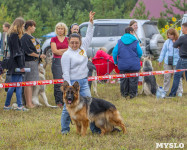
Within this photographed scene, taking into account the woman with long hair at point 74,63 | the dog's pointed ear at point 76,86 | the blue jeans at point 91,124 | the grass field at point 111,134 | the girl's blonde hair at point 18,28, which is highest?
the girl's blonde hair at point 18,28

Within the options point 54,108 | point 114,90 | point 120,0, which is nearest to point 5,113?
point 54,108

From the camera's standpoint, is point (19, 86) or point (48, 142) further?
point (19, 86)

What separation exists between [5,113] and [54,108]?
3.76 feet

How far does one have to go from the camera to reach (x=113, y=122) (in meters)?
5.55

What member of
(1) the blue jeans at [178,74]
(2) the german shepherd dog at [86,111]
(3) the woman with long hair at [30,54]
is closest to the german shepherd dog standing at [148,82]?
(1) the blue jeans at [178,74]

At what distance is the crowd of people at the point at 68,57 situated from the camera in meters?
5.37

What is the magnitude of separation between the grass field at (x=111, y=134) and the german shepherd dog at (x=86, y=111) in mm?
172

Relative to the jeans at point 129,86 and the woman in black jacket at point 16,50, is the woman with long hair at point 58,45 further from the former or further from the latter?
the jeans at point 129,86

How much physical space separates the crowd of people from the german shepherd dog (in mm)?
203

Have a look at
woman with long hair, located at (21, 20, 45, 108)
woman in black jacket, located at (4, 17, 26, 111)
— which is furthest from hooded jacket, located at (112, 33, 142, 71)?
woman in black jacket, located at (4, 17, 26, 111)

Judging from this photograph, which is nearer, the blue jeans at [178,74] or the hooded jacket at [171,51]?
the blue jeans at [178,74]

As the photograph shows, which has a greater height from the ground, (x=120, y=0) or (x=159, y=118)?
(x=120, y=0)

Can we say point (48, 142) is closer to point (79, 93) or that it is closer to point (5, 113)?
point (79, 93)

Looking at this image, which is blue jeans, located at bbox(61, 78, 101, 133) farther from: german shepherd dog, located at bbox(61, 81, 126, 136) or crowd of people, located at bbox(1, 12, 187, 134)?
german shepherd dog, located at bbox(61, 81, 126, 136)
